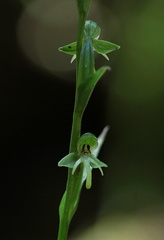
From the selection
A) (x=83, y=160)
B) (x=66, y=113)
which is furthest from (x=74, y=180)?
(x=66, y=113)

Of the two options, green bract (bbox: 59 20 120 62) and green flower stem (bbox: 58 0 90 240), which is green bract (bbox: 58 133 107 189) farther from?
green bract (bbox: 59 20 120 62)

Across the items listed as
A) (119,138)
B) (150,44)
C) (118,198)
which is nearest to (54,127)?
(119,138)

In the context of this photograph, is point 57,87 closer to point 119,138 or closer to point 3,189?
point 119,138

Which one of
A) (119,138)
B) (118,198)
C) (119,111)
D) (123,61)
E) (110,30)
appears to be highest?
(110,30)

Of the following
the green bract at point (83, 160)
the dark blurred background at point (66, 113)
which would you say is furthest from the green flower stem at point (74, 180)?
the dark blurred background at point (66, 113)

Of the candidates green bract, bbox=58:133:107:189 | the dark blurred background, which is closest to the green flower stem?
green bract, bbox=58:133:107:189

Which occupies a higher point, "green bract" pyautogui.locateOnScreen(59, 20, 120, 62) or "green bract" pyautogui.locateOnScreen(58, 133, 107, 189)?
"green bract" pyautogui.locateOnScreen(59, 20, 120, 62)

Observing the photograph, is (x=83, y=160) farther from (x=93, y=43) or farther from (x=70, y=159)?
(x=93, y=43)

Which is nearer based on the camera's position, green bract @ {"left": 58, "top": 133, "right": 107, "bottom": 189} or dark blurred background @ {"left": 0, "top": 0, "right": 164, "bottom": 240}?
green bract @ {"left": 58, "top": 133, "right": 107, "bottom": 189}
